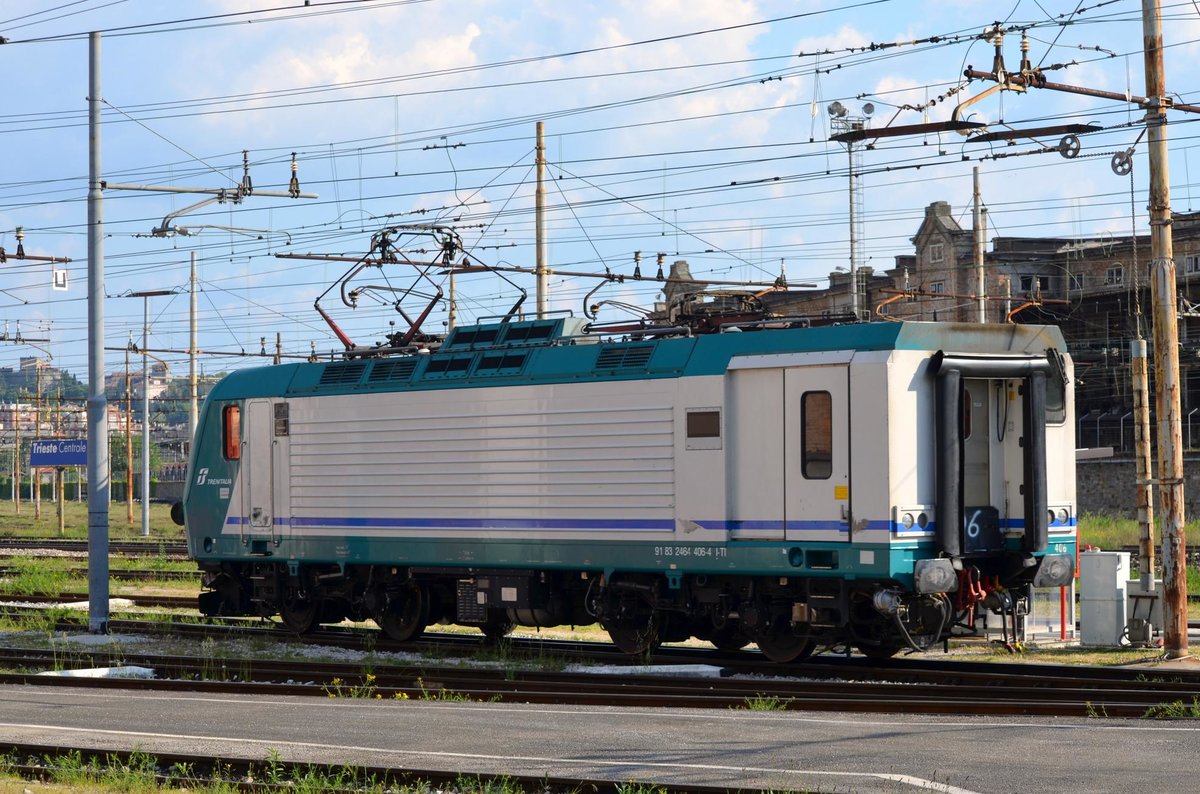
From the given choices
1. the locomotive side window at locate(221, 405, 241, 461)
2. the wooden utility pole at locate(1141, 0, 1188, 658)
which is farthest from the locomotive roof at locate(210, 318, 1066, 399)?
the wooden utility pole at locate(1141, 0, 1188, 658)

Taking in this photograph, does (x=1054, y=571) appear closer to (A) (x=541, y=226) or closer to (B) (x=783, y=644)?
(B) (x=783, y=644)

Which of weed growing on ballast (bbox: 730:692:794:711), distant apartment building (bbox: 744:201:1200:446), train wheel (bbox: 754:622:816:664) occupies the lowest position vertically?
weed growing on ballast (bbox: 730:692:794:711)

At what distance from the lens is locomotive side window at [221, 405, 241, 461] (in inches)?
880

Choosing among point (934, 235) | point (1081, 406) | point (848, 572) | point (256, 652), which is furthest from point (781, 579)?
point (934, 235)

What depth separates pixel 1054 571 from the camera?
16719 mm

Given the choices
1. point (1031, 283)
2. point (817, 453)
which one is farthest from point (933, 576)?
point (1031, 283)

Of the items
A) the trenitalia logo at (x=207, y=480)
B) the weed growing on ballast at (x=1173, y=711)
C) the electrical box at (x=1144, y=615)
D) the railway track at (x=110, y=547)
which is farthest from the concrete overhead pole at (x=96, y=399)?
the railway track at (x=110, y=547)

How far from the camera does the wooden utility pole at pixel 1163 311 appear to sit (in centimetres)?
1823

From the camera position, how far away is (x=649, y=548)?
17516 mm

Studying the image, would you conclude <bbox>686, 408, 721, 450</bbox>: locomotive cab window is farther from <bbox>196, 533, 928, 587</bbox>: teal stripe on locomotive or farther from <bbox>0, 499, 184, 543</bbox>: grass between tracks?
<bbox>0, 499, 184, 543</bbox>: grass between tracks

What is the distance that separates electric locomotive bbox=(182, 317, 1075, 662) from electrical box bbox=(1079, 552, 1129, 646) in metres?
1.91

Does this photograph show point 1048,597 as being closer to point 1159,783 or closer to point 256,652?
point 256,652

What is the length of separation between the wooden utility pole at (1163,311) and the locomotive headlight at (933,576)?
383 centimetres

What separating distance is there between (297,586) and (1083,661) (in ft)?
34.1
